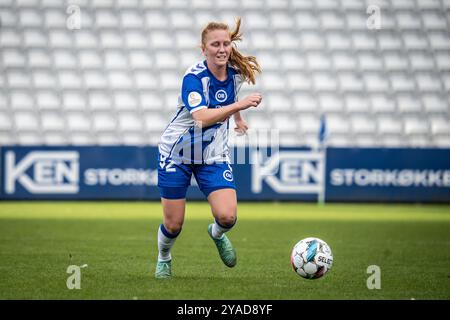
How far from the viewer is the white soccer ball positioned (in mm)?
7703

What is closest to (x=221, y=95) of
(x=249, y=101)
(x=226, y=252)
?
(x=249, y=101)

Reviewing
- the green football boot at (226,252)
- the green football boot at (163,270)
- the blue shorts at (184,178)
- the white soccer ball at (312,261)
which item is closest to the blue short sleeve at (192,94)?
the blue shorts at (184,178)

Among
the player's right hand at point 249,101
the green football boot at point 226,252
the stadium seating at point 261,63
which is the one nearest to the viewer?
the player's right hand at point 249,101

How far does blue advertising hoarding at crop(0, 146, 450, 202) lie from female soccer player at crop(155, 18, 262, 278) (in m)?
11.0

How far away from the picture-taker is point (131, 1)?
24.8 meters

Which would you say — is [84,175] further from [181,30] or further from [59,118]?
[181,30]

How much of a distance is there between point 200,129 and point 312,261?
159 cm

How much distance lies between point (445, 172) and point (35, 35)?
A: 38.7 ft

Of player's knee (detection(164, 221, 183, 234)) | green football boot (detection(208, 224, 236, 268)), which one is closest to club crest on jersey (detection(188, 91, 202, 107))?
player's knee (detection(164, 221, 183, 234))

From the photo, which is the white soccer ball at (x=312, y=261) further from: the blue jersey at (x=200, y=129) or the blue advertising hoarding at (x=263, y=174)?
the blue advertising hoarding at (x=263, y=174)

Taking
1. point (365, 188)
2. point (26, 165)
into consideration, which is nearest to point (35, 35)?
point (26, 165)

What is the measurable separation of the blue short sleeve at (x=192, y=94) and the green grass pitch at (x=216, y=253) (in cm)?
157

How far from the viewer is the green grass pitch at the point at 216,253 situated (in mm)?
7148

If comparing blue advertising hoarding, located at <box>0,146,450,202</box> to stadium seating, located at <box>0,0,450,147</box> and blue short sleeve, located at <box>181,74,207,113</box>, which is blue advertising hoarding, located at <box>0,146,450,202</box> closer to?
stadium seating, located at <box>0,0,450,147</box>
